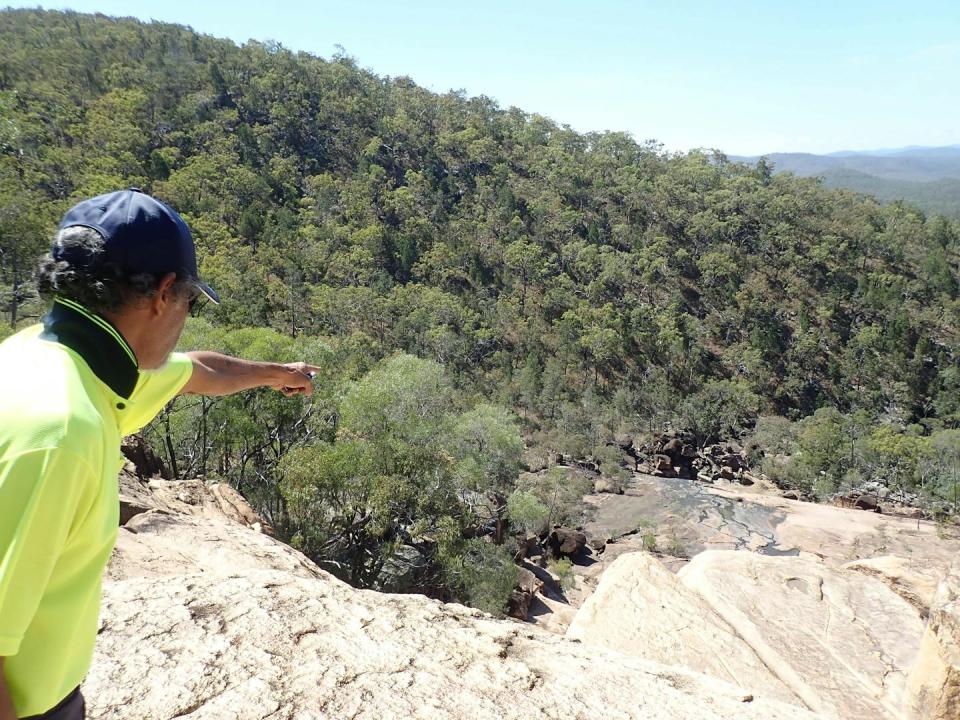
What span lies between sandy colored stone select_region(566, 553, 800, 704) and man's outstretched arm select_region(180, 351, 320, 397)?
9.91ft

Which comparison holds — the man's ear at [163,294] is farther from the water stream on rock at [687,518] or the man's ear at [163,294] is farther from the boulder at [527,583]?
the water stream on rock at [687,518]

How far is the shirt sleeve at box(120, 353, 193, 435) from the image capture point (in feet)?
5.52

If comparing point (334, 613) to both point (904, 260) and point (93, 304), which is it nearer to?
point (93, 304)

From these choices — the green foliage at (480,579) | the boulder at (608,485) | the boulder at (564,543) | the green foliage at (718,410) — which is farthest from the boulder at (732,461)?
the green foliage at (480,579)

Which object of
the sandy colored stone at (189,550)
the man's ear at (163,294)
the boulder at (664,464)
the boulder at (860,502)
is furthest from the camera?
the boulder at (664,464)

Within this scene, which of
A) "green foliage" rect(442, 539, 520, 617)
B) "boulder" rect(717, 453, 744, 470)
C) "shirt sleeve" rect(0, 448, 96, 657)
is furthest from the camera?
"boulder" rect(717, 453, 744, 470)

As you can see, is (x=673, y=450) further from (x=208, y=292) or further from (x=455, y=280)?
(x=208, y=292)

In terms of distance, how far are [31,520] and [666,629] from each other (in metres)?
5.26

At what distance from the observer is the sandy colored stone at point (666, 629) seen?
4.88 metres

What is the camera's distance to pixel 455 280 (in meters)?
58.8

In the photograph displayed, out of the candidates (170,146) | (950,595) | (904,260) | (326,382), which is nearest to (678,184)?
(904,260)

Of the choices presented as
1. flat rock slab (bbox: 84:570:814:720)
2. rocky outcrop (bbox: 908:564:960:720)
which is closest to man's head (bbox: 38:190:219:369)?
flat rock slab (bbox: 84:570:814:720)

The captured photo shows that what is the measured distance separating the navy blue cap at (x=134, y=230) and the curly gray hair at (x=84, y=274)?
0.04 feet

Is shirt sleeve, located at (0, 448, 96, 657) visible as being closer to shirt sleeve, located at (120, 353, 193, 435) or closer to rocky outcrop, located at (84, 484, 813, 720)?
shirt sleeve, located at (120, 353, 193, 435)
